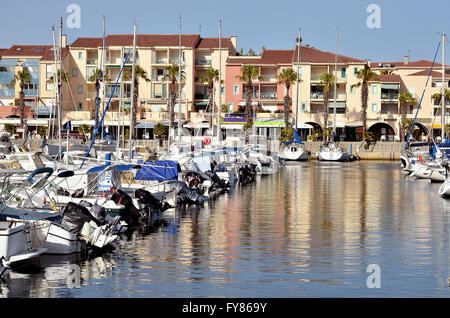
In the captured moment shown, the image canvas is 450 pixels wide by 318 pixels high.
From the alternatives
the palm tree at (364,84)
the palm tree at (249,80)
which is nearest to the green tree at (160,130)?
the palm tree at (249,80)

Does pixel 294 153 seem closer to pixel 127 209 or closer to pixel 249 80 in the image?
pixel 249 80

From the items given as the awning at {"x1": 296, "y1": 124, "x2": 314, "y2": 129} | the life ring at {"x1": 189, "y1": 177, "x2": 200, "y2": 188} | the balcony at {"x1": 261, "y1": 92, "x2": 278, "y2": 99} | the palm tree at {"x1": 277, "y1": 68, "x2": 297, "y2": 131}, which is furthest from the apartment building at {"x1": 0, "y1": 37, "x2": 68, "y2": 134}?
the life ring at {"x1": 189, "y1": 177, "x2": 200, "y2": 188}

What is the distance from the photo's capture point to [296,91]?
359ft

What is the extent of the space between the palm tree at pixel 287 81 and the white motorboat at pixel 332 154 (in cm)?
799

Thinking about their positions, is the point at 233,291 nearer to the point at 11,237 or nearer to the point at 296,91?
the point at 11,237

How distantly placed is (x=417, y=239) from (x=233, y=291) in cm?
1158

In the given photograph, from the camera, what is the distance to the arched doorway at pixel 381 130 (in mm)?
108688

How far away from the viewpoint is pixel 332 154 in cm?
9375

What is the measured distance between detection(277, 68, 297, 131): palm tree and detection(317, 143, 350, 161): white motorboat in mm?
7989

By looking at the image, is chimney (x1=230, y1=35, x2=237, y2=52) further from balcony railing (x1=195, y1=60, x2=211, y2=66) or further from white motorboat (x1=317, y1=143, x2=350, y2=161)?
white motorboat (x1=317, y1=143, x2=350, y2=161)

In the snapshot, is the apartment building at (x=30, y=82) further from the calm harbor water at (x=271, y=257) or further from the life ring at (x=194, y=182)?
the calm harbor water at (x=271, y=257)

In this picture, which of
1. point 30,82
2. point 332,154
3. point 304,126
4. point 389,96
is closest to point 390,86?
point 389,96
